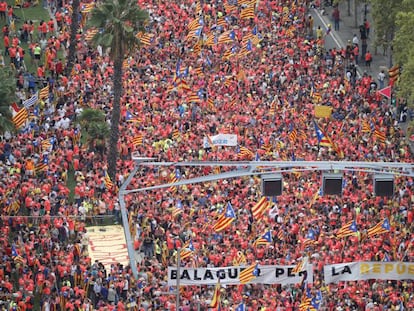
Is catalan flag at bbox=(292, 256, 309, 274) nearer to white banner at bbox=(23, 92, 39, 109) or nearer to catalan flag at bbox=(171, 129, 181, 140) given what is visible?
catalan flag at bbox=(171, 129, 181, 140)

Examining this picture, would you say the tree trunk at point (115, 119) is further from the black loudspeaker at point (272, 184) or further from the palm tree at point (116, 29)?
the black loudspeaker at point (272, 184)

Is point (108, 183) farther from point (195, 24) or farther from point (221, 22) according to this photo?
point (221, 22)

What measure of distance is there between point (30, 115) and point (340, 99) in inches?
620

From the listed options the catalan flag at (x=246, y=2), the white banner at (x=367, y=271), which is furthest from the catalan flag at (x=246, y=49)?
the white banner at (x=367, y=271)

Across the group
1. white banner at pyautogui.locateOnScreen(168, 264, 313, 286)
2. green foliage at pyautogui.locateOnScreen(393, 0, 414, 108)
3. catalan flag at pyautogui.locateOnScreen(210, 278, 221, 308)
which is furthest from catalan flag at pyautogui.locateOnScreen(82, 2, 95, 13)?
catalan flag at pyautogui.locateOnScreen(210, 278, 221, 308)

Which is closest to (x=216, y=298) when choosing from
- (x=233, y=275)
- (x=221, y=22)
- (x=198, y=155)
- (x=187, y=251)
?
(x=233, y=275)

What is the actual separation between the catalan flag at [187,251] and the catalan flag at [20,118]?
10950mm

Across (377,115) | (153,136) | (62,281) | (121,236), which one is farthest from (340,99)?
(62,281)

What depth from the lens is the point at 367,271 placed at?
2603 inches

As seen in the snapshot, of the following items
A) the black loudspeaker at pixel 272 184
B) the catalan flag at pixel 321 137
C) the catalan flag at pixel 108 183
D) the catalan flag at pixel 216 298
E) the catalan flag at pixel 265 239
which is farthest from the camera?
the catalan flag at pixel 321 137

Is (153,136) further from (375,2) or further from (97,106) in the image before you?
(375,2)

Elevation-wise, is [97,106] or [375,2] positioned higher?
[375,2]

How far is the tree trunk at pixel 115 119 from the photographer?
76.7m

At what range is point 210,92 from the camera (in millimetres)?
84062
